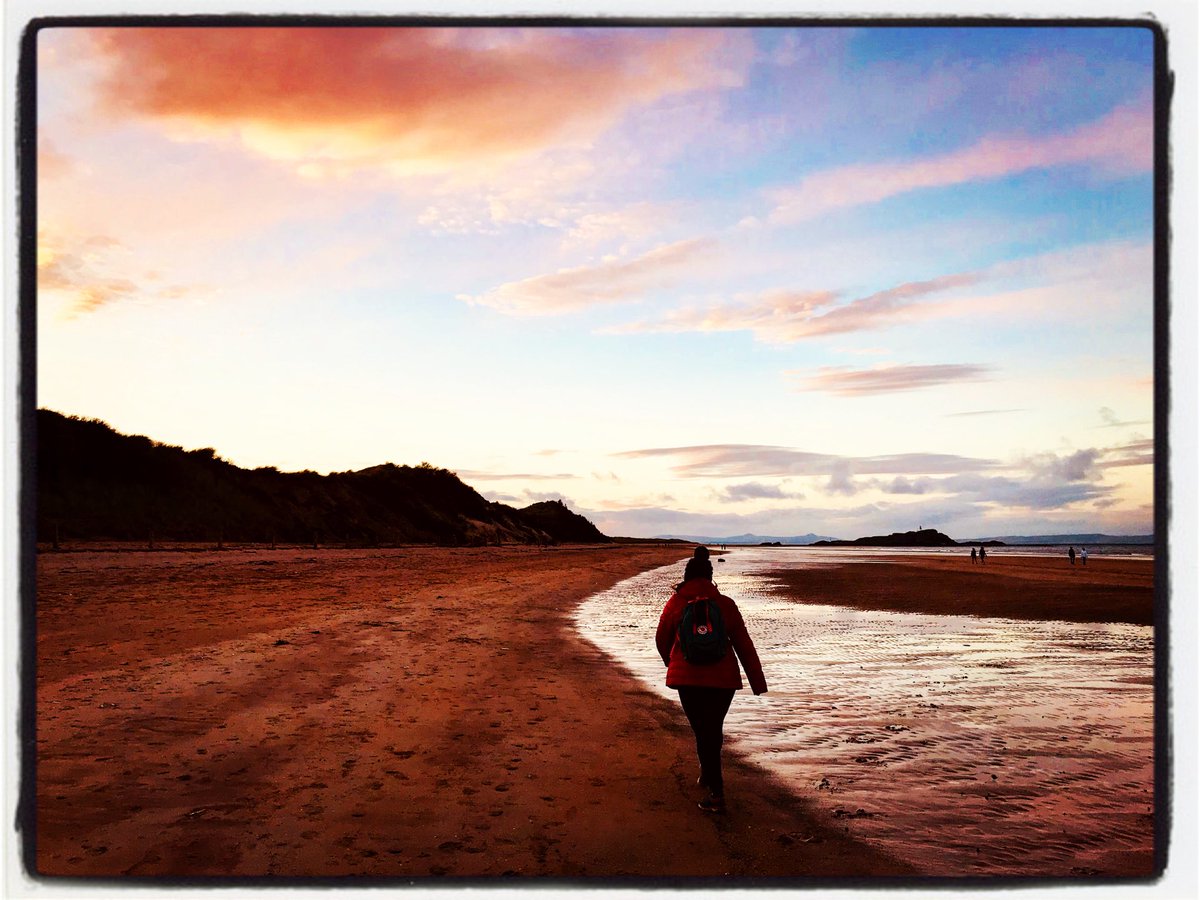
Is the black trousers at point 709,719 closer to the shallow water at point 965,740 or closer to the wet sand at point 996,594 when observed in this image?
the shallow water at point 965,740

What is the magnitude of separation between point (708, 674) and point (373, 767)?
328 centimetres

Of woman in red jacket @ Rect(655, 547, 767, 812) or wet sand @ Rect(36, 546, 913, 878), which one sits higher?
woman in red jacket @ Rect(655, 547, 767, 812)

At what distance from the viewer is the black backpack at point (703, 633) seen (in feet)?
20.2

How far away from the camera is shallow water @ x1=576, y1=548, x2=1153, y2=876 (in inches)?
231

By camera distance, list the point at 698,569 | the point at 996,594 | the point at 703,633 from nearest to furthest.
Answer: the point at 703,633 → the point at 698,569 → the point at 996,594

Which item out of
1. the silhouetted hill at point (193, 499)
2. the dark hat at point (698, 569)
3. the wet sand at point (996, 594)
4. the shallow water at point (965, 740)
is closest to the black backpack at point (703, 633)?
the dark hat at point (698, 569)

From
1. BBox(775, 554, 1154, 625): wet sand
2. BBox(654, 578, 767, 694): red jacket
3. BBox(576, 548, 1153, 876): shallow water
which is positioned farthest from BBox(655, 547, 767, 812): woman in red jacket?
BBox(775, 554, 1154, 625): wet sand

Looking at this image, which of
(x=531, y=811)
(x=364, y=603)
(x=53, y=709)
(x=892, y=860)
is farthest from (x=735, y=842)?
(x=364, y=603)

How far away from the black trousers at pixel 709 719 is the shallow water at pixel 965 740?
36.4 inches

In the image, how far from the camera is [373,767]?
23.6 feet

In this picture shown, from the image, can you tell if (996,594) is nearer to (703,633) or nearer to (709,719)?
(709,719)

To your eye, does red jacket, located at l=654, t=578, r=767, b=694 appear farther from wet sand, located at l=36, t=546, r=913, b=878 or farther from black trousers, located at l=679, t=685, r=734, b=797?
wet sand, located at l=36, t=546, r=913, b=878

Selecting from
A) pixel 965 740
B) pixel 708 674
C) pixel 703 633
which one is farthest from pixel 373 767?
pixel 965 740

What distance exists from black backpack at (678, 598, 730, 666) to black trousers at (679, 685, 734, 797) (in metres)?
0.33
